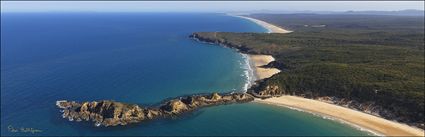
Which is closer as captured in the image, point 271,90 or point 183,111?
point 183,111

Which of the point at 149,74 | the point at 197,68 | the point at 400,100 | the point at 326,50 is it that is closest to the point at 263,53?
the point at 326,50

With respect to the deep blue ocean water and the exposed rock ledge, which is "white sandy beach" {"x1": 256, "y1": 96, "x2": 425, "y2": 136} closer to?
the deep blue ocean water

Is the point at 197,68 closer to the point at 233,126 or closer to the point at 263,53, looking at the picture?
the point at 263,53

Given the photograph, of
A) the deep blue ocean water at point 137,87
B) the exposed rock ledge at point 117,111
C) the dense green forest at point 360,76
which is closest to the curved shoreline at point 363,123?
the deep blue ocean water at point 137,87

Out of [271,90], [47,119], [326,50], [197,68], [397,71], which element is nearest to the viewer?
[47,119]

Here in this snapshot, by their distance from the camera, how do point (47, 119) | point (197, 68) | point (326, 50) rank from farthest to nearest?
point (326, 50) < point (197, 68) < point (47, 119)
